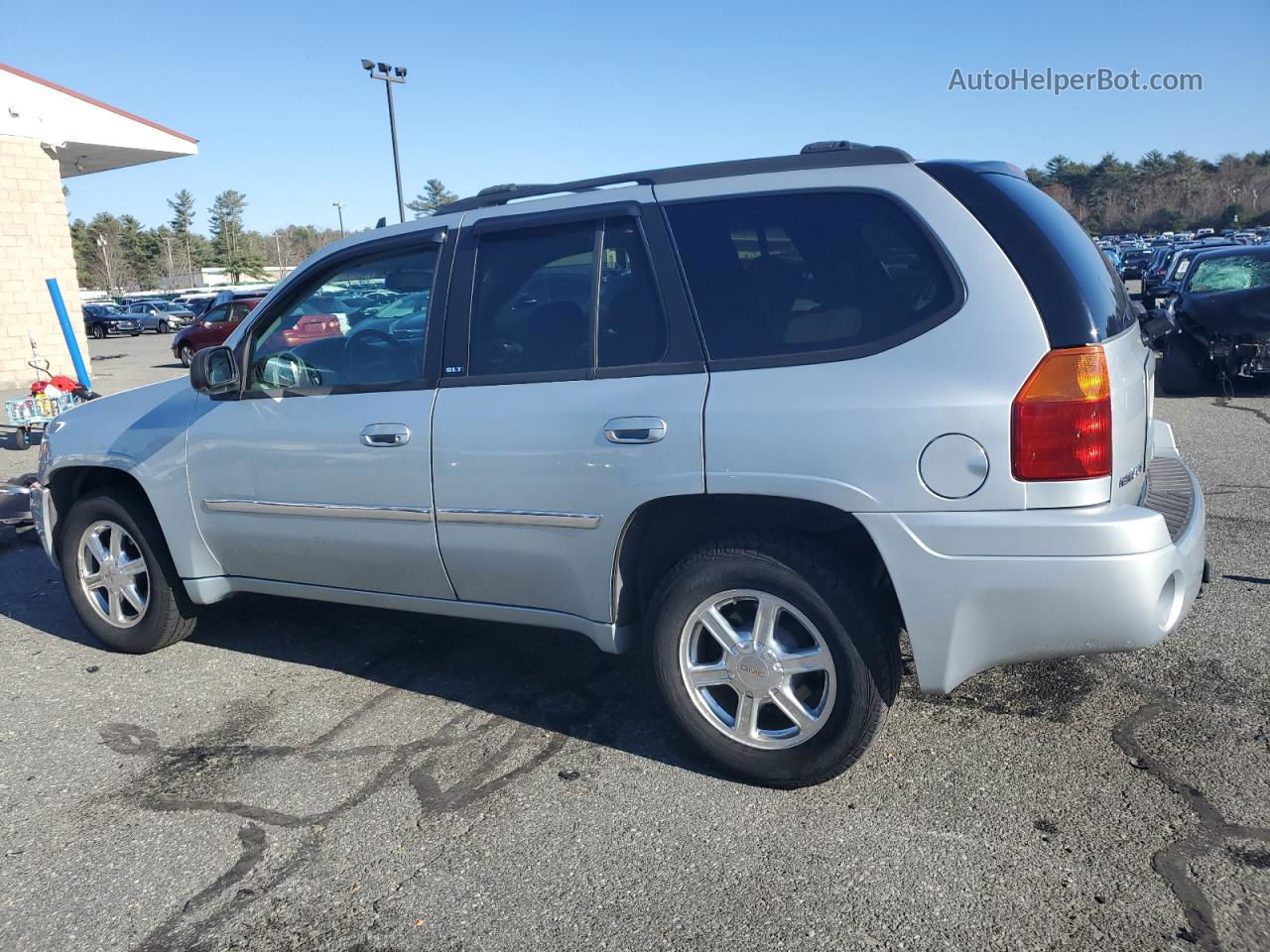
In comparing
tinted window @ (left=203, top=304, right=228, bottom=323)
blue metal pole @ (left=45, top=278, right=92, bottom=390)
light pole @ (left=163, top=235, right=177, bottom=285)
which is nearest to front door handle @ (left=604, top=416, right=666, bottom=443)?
blue metal pole @ (left=45, top=278, right=92, bottom=390)

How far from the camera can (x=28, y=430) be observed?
37.3 feet

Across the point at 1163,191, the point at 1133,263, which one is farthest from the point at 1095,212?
the point at 1133,263

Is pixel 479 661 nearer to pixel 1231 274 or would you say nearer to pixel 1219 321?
pixel 1219 321

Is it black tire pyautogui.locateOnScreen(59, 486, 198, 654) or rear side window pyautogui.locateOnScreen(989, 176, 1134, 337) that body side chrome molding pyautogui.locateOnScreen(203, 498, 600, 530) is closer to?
black tire pyautogui.locateOnScreen(59, 486, 198, 654)

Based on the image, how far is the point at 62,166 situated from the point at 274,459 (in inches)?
943

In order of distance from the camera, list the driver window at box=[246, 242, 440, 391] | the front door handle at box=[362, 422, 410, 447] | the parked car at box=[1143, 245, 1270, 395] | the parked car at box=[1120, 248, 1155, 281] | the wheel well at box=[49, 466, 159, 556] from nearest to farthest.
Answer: the front door handle at box=[362, 422, 410, 447], the driver window at box=[246, 242, 440, 391], the wheel well at box=[49, 466, 159, 556], the parked car at box=[1143, 245, 1270, 395], the parked car at box=[1120, 248, 1155, 281]

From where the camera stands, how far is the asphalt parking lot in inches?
106

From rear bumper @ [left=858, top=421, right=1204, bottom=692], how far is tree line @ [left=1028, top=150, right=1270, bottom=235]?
270 ft

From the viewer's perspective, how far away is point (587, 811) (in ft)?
10.6

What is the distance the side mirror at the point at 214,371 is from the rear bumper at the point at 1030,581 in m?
2.75

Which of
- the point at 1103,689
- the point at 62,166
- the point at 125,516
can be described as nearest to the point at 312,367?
the point at 125,516

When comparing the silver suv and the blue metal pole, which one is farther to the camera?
the blue metal pole

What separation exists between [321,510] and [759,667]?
1.91 metres

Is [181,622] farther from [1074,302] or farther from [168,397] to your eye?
[1074,302]
